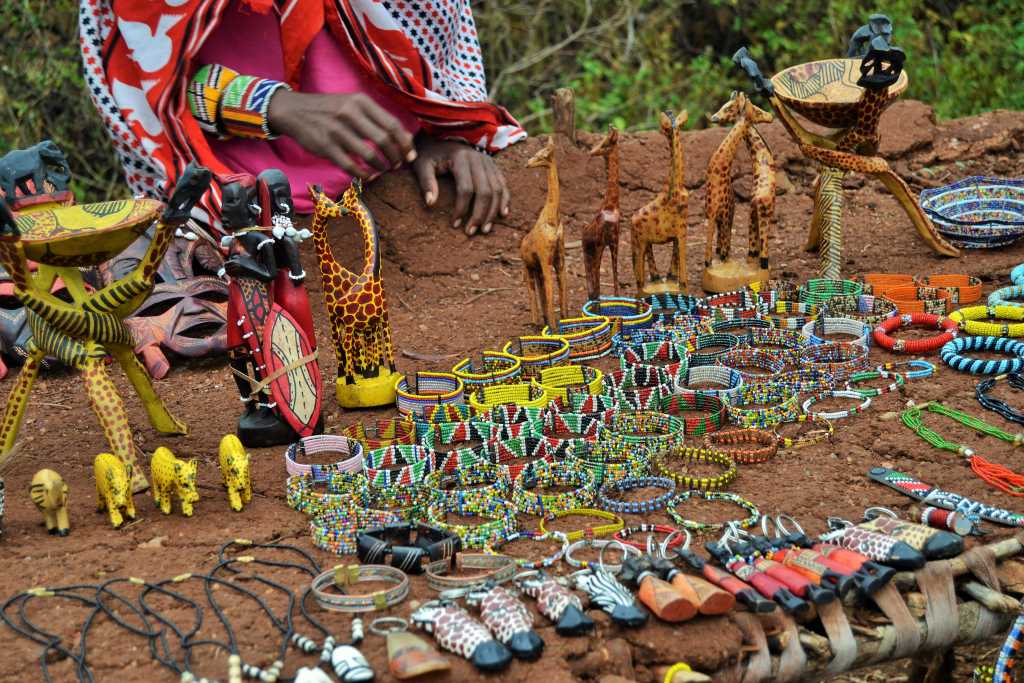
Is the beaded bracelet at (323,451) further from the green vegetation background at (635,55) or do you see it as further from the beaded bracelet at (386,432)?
the green vegetation background at (635,55)

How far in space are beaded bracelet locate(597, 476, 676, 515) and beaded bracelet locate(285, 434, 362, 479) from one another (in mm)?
804

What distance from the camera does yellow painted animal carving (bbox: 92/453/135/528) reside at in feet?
11.3

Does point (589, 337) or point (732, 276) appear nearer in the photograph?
point (589, 337)

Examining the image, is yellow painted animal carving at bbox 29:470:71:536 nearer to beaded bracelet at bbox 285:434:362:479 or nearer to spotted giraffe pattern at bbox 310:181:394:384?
beaded bracelet at bbox 285:434:362:479

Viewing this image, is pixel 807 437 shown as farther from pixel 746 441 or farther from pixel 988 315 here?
pixel 988 315

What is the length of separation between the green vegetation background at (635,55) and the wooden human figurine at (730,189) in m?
3.98

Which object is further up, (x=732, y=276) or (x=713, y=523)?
(x=732, y=276)

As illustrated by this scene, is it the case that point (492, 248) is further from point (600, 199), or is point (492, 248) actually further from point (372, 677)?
point (372, 677)

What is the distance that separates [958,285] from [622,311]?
1.50 metres

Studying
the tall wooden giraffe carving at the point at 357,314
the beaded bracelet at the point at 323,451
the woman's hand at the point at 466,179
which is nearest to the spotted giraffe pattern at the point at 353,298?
the tall wooden giraffe carving at the point at 357,314

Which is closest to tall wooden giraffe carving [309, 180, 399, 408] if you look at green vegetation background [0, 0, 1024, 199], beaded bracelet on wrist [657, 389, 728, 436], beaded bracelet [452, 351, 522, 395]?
beaded bracelet [452, 351, 522, 395]

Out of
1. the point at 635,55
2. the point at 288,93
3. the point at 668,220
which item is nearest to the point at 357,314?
the point at 668,220

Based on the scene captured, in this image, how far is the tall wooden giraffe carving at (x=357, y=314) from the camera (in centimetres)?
429

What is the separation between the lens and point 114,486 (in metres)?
3.43
